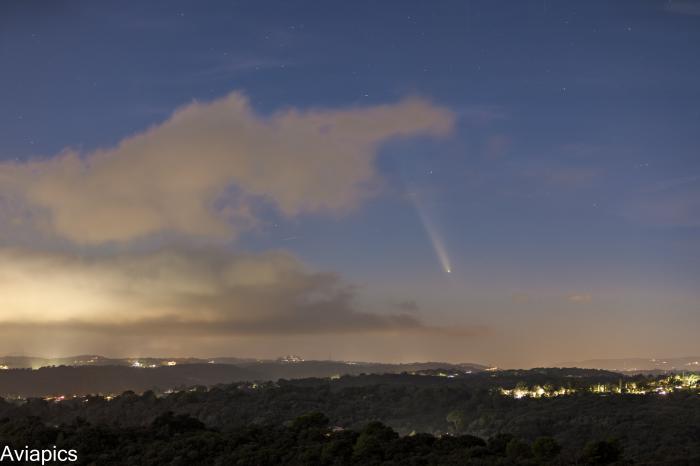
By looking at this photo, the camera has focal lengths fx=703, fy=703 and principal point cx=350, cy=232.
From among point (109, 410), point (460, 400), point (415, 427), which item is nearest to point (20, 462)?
point (415, 427)

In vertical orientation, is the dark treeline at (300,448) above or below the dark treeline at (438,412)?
above

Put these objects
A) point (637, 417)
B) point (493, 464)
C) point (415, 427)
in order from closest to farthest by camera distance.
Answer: point (493, 464) < point (637, 417) < point (415, 427)

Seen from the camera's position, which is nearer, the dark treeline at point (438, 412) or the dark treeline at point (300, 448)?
the dark treeline at point (300, 448)

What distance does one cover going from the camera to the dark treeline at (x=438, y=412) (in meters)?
71.8

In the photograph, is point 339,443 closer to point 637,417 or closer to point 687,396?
point 637,417

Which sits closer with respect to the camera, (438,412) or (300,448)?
(300,448)

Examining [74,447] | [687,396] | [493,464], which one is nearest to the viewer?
[493,464]

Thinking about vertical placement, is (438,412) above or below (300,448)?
below

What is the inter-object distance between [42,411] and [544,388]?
294 feet

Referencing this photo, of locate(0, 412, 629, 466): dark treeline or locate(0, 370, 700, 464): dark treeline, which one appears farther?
locate(0, 370, 700, 464): dark treeline

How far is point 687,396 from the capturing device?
326 feet

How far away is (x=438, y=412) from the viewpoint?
11569 centimetres

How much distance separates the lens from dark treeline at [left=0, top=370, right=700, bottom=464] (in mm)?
71812

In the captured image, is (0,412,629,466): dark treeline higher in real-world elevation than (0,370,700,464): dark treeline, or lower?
higher
